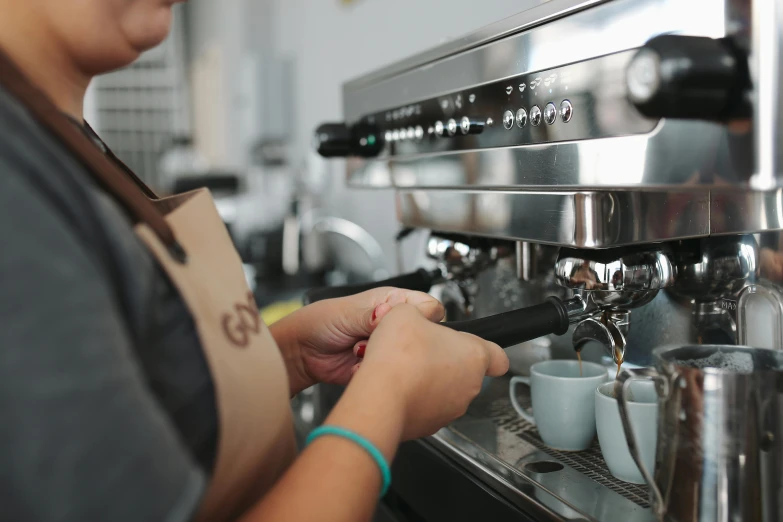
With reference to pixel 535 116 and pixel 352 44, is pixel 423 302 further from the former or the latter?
pixel 352 44

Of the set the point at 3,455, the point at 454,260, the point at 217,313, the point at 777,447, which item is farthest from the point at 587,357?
the point at 3,455

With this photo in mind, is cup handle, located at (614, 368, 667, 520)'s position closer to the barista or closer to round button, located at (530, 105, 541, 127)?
the barista

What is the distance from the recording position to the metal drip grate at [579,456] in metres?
0.51

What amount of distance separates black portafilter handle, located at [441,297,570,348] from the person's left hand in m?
0.07

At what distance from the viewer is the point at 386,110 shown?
2.50 feet

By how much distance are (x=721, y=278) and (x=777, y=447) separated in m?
0.19

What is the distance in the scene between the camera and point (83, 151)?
14.1 inches

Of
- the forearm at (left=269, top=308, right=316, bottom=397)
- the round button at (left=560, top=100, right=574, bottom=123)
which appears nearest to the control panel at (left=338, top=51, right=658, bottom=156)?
the round button at (left=560, top=100, right=574, bottom=123)

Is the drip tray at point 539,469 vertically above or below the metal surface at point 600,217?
below

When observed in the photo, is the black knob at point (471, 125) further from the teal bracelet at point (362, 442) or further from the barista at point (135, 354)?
the teal bracelet at point (362, 442)

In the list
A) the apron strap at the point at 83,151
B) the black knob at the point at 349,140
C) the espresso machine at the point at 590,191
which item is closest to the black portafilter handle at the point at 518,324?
the espresso machine at the point at 590,191

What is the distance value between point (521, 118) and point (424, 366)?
0.22 m

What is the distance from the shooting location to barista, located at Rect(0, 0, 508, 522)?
0.29 m

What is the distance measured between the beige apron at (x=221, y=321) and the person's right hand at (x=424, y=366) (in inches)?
2.6
